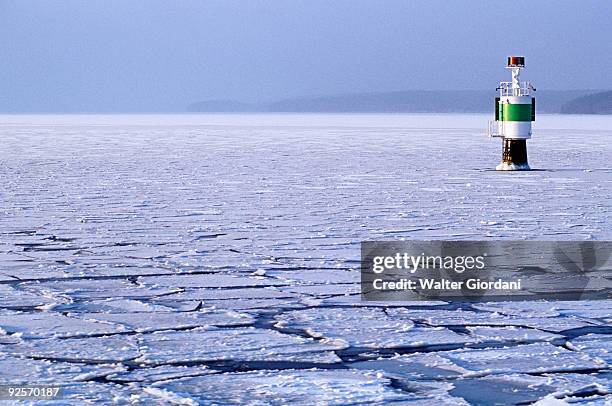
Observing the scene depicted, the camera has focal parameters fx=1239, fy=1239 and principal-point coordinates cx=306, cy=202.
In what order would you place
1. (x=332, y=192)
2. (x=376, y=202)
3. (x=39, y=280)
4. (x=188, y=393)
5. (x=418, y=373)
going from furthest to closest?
(x=332, y=192), (x=376, y=202), (x=39, y=280), (x=418, y=373), (x=188, y=393)

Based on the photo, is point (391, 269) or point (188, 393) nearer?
point (188, 393)

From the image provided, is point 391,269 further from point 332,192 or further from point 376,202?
point 332,192

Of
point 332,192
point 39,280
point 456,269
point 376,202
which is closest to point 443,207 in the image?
point 376,202

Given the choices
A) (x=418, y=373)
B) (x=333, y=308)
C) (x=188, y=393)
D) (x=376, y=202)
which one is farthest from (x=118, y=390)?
(x=376, y=202)

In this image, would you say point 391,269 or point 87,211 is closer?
point 391,269

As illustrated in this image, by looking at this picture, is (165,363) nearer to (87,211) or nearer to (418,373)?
(418,373)

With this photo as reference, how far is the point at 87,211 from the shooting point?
22.9ft

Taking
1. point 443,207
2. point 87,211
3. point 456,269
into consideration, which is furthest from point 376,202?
point 456,269

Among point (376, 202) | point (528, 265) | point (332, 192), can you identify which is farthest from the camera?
point (332, 192)

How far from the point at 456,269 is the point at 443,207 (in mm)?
2587

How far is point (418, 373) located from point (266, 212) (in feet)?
Answer: 14.0

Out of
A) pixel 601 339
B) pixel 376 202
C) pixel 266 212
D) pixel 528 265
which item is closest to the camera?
pixel 601 339

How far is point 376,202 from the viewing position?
7.63 m

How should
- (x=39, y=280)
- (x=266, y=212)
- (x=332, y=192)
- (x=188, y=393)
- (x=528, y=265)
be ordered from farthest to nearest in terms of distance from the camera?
(x=332, y=192)
(x=266, y=212)
(x=528, y=265)
(x=39, y=280)
(x=188, y=393)
